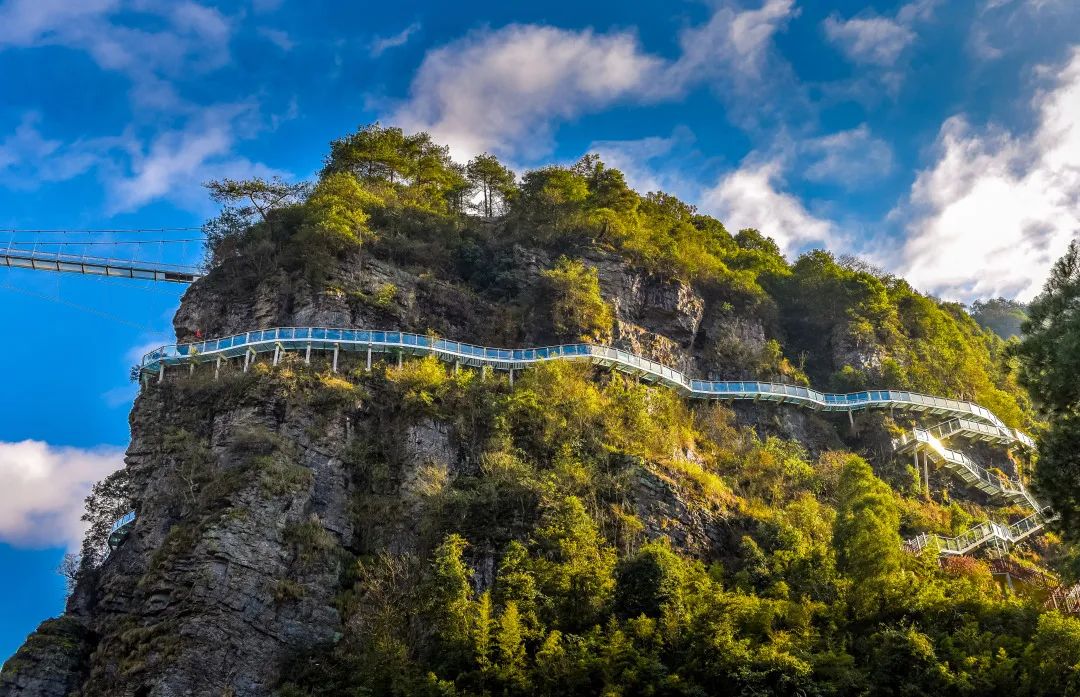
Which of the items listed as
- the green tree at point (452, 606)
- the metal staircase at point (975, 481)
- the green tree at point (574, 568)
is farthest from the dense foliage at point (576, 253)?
the green tree at point (452, 606)

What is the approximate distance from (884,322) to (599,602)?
29.9 meters

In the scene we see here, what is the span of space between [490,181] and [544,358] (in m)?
20.4

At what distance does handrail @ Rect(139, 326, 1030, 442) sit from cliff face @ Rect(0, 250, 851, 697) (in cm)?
111

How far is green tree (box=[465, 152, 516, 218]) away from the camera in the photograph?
59.0 m

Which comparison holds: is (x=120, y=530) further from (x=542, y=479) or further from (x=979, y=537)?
(x=979, y=537)

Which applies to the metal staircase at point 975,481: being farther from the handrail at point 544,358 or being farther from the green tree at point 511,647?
the green tree at point 511,647

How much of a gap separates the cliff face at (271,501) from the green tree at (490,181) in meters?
12.3

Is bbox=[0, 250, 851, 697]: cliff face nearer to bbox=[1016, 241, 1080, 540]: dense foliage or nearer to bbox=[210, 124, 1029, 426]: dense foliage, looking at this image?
bbox=[210, 124, 1029, 426]: dense foliage

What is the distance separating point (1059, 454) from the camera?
781 inches

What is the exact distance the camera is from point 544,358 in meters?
42.1

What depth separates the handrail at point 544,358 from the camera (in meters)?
41.3

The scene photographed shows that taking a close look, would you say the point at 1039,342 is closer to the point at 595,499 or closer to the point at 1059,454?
the point at 1059,454

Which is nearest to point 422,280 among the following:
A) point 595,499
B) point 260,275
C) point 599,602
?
point 260,275

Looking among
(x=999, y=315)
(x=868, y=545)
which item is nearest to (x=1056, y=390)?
(x=868, y=545)
